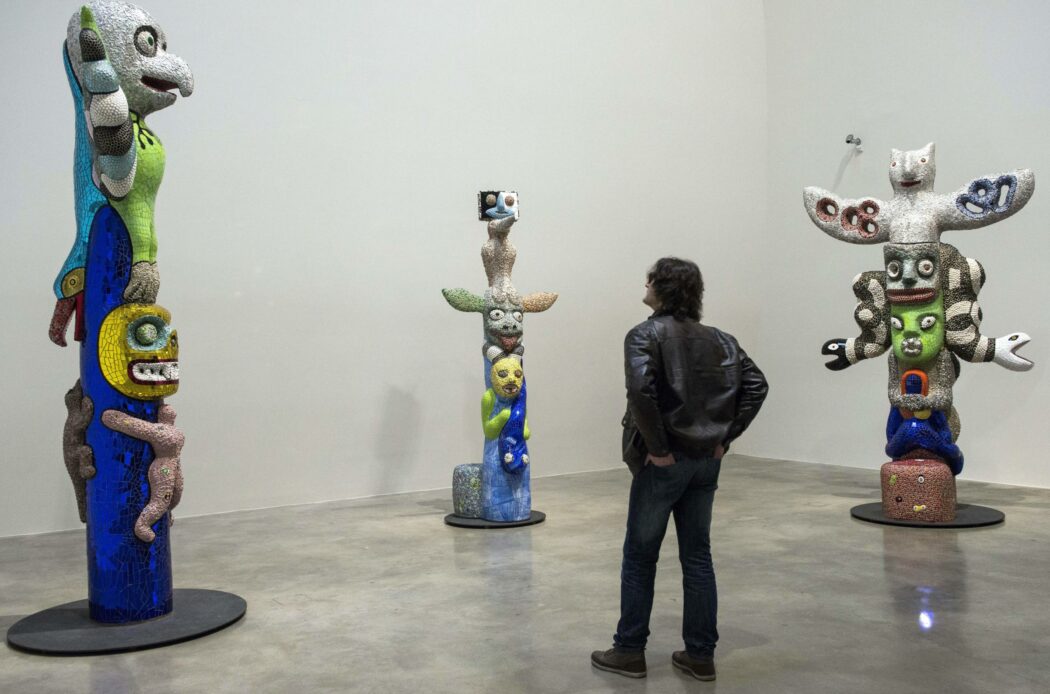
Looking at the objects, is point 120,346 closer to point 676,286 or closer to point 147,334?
point 147,334

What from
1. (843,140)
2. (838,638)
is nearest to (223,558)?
(838,638)

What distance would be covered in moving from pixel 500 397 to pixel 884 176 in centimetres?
398

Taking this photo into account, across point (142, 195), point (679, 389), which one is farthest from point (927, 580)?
point (142, 195)

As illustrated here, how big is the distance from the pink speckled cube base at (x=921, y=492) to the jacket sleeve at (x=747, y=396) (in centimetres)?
279

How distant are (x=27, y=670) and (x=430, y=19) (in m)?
5.43

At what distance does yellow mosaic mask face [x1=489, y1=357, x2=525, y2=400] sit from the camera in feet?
19.6

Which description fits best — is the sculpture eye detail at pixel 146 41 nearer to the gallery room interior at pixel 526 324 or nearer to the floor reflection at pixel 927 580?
the gallery room interior at pixel 526 324

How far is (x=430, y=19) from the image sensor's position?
24.8 ft

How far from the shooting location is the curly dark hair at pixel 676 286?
3264 mm

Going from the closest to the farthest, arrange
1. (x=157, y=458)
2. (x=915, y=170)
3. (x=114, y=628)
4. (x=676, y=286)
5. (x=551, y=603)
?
(x=676, y=286) → (x=114, y=628) → (x=157, y=458) → (x=551, y=603) → (x=915, y=170)

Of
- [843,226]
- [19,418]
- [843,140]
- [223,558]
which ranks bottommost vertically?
[223,558]

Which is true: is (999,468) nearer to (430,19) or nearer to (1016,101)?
(1016,101)

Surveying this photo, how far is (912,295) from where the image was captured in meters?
5.79

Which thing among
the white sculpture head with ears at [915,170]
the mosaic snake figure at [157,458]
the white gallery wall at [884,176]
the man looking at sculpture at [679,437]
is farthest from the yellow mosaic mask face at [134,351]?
the white gallery wall at [884,176]
